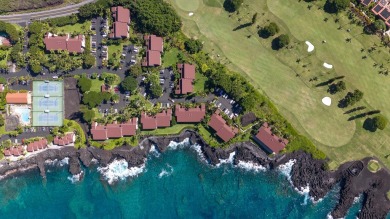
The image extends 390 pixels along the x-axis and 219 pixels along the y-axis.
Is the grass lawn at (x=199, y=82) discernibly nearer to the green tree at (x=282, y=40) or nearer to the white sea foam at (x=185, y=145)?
the white sea foam at (x=185, y=145)

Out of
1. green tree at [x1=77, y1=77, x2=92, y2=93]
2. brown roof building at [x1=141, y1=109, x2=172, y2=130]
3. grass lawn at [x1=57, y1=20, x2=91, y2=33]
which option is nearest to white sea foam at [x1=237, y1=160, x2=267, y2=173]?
brown roof building at [x1=141, y1=109, x2=172, y2=130]

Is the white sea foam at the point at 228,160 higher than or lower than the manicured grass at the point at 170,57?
lower

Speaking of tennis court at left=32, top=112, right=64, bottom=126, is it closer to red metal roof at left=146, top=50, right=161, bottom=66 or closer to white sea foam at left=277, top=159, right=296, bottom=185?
red metal roof at left=146, top=50, right=161, bottom=66

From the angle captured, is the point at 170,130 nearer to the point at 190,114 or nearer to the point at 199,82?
the point at 190,114

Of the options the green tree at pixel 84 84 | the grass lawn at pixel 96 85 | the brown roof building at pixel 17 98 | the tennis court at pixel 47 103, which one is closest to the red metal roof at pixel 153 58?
the grass lawn at pixel 96 85

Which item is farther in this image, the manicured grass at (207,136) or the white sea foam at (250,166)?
the white sea foam at (250,166)

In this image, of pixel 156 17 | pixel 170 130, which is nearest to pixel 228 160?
pixel 170 130

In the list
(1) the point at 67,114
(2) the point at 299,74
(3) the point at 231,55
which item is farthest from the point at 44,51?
(2) the point at 299,74

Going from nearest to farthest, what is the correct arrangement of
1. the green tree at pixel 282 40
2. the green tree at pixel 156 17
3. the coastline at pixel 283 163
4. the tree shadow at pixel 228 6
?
the green tree at pixel 282 40, the green tree at pixel 156 17, the coastline at pixel 283 163, the tree shadow at pixel 228 6
